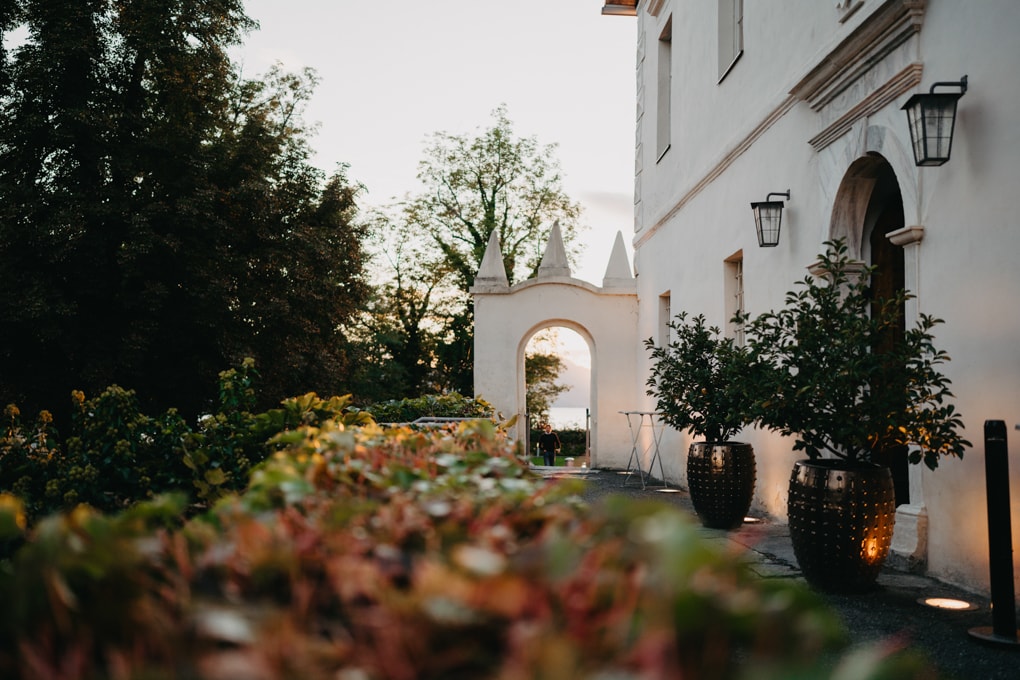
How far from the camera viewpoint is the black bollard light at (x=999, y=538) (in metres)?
3.86

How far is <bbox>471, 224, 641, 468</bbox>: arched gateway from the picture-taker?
14.7 m

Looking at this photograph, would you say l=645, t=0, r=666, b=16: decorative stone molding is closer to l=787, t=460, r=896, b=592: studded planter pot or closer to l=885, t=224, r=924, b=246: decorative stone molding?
l=885, t=224, r=924, b=246: decorative stone molding

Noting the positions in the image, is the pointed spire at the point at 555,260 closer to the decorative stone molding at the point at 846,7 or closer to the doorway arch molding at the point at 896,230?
the doorway arch molding at the point at 896,230

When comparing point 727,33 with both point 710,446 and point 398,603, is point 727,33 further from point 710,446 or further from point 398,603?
point 398,603

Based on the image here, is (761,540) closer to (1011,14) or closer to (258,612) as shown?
(1011,14)

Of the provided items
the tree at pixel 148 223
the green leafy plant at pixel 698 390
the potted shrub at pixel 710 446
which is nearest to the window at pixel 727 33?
the green leafy plant at pixel 698 390

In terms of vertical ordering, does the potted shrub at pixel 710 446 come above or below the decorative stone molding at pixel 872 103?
below

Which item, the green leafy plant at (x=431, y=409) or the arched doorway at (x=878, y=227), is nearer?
the arched doorway at (x=878, y=227)

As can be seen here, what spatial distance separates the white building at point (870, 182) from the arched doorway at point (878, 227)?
2 centimetres

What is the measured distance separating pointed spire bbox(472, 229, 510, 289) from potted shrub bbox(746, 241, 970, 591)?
10253mm

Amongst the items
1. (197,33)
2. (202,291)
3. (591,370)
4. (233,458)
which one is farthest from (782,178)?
(197,33)

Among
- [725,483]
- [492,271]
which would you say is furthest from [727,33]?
[492,271]

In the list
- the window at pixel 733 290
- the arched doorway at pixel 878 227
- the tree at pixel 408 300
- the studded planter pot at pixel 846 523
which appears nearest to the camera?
the studded planter pot at pixel 846 523

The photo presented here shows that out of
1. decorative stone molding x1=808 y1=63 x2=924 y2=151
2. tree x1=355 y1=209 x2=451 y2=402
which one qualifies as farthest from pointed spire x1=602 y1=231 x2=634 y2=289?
tree x1=355 y1=209 x2=451 y2=402
